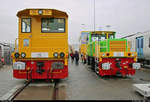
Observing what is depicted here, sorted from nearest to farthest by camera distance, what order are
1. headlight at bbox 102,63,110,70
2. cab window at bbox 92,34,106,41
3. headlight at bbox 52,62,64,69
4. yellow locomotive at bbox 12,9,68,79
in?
headlight at bbox 52,62,64,69 → yellow locomotive at bbox 12,9,68,79 → headlight at bbox 102,63,110,70 → cab window at bbox 92,34,106,41

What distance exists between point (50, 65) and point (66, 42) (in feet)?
4.68

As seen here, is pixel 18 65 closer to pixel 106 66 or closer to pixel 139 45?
pixel 106 66

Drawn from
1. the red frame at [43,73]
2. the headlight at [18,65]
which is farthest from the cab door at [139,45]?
the headlight at [18,65]

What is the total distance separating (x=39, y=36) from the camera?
7.13 m

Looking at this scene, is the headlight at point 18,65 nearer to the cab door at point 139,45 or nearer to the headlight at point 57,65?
the headlight at point 57,65

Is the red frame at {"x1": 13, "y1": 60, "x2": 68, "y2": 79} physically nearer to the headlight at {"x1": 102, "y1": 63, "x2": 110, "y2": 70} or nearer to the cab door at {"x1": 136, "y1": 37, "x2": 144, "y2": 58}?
the headlight at {"x1": 102, "y1": 63, "x2": 110, "y2": 70}

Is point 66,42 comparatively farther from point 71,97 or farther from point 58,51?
point 71,97

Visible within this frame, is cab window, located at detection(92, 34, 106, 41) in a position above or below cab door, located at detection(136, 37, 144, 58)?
above

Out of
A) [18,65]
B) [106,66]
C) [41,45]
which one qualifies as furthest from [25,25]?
[106,66]

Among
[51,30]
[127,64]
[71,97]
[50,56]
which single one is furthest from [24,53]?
[127,64]

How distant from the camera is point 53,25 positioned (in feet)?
23.3

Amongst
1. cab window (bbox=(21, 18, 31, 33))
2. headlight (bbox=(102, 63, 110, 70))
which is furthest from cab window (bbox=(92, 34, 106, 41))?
cab window (bbox=(21, 18, 31, 33))

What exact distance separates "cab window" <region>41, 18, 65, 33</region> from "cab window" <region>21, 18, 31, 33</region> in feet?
2.32

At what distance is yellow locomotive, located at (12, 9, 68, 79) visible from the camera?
21.2ft
